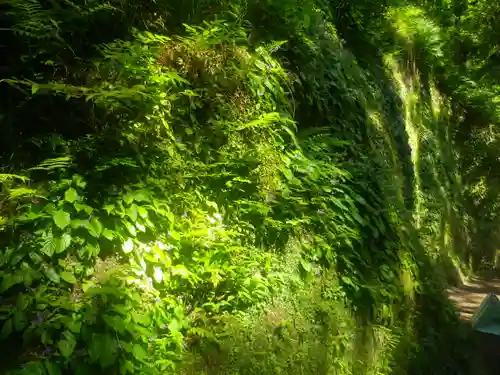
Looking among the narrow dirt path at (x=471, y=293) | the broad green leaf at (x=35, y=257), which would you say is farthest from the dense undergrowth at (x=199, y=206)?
the narrow dirt path at (x=471, y=293)

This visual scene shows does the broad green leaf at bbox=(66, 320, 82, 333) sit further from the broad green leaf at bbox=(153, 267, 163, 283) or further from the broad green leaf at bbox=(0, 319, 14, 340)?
the broad green leaf at bbox=(153, 267, 163, 283)

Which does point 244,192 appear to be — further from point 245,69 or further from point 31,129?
point 31,129

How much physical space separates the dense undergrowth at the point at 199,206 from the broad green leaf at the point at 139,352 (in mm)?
11

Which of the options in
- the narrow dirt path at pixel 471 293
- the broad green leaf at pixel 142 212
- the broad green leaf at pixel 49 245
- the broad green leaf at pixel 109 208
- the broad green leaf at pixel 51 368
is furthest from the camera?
the narrow dirt path at pixel 471 293

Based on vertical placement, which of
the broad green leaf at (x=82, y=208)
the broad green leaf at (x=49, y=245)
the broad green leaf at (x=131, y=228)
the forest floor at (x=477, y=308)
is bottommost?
the forest floor at (x=477, y=308)

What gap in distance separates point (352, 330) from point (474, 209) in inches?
358

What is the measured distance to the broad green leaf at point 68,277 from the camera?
2725 mm

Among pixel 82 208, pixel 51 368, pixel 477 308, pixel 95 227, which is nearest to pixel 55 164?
pixel 82 208

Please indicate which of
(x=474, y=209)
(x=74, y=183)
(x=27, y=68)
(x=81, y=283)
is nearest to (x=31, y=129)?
(x=27, y=68)

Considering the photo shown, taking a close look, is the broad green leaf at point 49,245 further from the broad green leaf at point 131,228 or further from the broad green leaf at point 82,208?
the broad green leaf at point 131,228

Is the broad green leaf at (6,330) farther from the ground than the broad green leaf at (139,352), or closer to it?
farther from the ground

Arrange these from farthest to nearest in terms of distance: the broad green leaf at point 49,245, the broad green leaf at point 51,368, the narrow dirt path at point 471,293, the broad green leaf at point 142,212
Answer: the narrow dirt path at point 471,293 < the broad green leaf at point 142,212 < the broad green leaf at point 49,245 < the broad green leaf at point 51,368

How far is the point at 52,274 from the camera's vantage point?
8.89ft

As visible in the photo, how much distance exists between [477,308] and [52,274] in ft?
23.2
